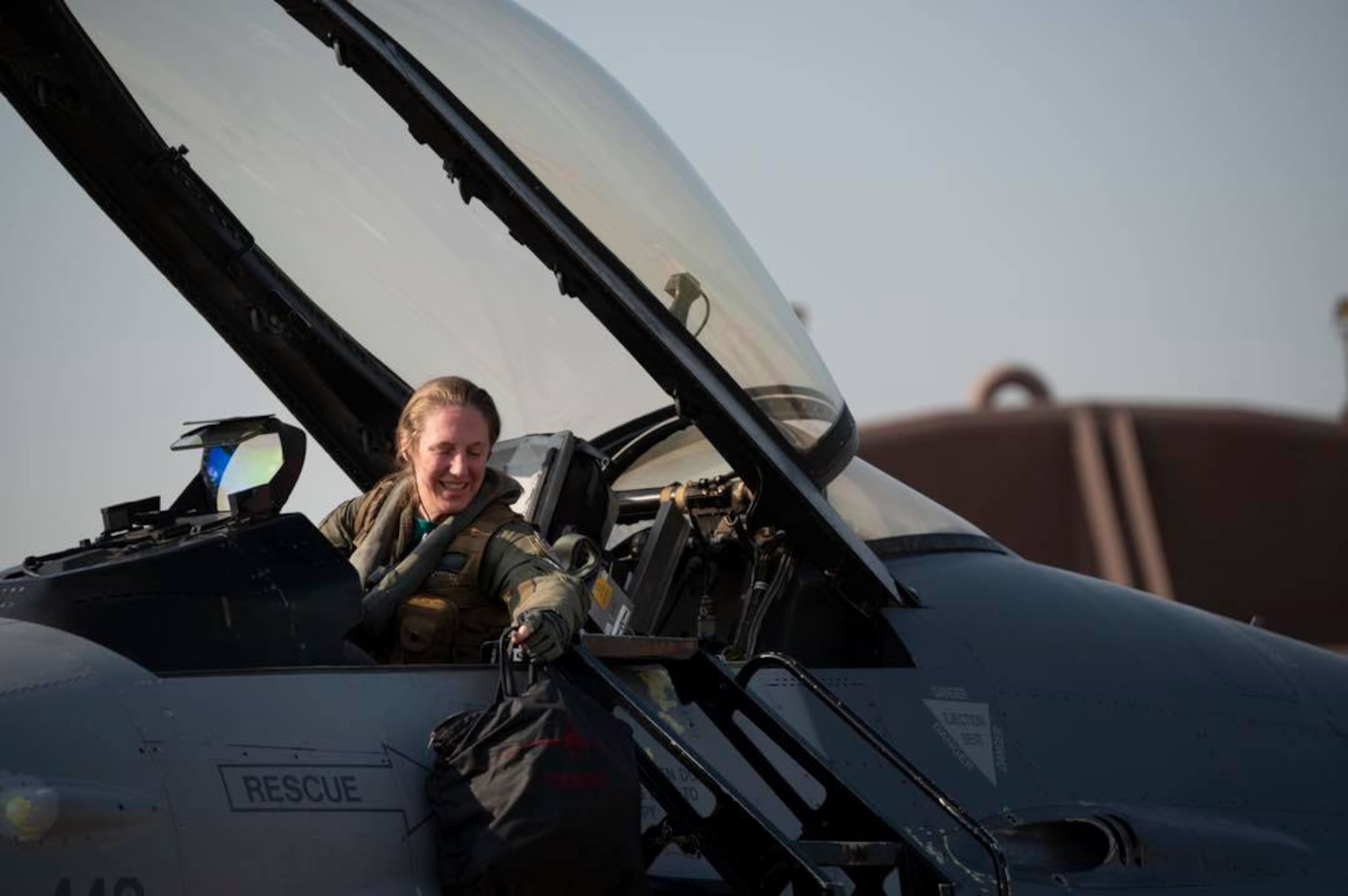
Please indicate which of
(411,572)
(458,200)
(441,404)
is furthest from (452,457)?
(458,200)

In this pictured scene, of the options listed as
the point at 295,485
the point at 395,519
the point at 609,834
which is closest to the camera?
the point at 609,834

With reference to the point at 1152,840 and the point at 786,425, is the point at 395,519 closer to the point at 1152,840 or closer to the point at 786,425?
the point at 786,425

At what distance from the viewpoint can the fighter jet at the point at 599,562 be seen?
3393mm

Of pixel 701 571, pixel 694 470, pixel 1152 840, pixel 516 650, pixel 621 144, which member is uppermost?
pixel 621 144

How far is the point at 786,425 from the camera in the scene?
521 cm

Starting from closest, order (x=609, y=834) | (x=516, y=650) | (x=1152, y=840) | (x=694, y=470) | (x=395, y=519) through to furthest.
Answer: (x=609, y=834) < (x=516, y=650) < (x=395, y=519) < (x=1152, y=840) < (x=694, y=470)

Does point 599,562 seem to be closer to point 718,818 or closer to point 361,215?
point 718,818

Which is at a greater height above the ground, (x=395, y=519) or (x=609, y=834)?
(x=395, y=519)

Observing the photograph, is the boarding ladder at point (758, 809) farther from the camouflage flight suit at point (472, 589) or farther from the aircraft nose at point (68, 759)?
the aircraft nose at point (68, 759)

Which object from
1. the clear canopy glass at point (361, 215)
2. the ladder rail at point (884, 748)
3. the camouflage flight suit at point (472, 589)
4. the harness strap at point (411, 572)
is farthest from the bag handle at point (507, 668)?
the clear canopy glass at point (361, 215)

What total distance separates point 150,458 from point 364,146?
1.64 m

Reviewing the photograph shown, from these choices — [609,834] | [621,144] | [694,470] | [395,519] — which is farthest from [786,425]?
[609,834]

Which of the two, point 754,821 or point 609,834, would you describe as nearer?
point 609,834

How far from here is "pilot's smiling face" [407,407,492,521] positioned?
4.13m
